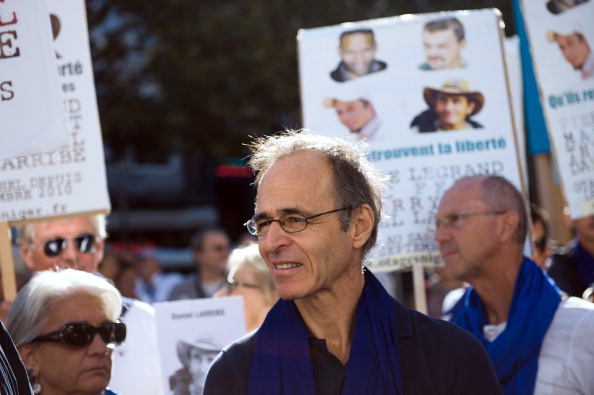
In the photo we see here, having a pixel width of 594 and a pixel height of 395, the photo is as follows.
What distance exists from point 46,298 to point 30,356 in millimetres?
223

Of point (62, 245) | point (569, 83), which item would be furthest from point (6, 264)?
point (569, 83)

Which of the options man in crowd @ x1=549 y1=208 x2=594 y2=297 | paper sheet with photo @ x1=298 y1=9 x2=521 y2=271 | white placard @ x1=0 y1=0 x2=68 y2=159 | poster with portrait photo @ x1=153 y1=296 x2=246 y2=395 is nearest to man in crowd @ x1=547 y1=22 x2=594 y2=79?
paper sheet with photo @ x1=298 y1=9 x2=521 y2=271

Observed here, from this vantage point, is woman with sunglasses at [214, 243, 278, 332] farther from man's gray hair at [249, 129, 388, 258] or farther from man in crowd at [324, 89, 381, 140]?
man's gray hair at [249, 129, 388, 258]

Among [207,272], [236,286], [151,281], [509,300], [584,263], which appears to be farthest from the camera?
[151,281]

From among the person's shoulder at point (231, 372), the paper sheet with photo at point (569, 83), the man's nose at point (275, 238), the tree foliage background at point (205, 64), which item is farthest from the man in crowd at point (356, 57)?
the tree foliage background at point (205, 64)

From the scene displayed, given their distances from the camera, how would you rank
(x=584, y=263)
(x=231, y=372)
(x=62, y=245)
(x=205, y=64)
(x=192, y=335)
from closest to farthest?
(x=231, y=372) → (x=192, y=335) → (x=62, y=245) → (x=584, y=263) → (x=205, y=64)

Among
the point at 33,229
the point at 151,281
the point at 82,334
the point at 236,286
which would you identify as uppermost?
the point at 33,229

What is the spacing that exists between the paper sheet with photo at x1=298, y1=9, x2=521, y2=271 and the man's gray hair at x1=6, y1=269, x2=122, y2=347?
1530 millimetres

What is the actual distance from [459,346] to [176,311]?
189cm

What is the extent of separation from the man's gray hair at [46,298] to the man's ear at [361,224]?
1.22 metres

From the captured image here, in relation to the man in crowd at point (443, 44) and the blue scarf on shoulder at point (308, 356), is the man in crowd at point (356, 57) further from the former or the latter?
the blue scarf on shoulder at point (308, 356)

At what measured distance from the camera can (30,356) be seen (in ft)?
11.3

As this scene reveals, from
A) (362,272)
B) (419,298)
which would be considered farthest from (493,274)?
(362,272)

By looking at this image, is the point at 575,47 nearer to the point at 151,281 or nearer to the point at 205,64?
the point at 151,281
